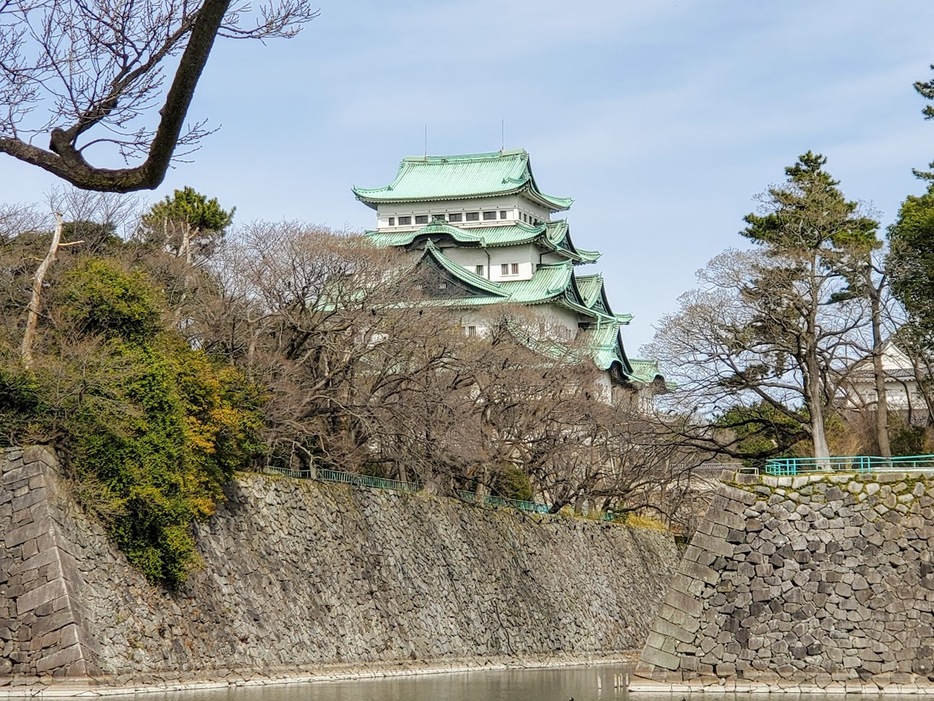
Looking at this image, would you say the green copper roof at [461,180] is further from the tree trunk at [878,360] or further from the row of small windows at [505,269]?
the tree trunk at [878,360]

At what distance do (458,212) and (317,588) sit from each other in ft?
127

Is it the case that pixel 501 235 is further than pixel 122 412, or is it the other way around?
pixel 501 235

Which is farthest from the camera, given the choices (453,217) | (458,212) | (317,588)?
(453,217)

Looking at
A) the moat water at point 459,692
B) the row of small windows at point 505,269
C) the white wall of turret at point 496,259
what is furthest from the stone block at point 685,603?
the row of small windows at point 505,269

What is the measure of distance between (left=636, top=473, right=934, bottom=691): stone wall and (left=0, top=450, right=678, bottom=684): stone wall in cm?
776

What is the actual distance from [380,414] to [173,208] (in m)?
12.6

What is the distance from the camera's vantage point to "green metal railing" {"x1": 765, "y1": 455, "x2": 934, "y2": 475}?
24.2 meters

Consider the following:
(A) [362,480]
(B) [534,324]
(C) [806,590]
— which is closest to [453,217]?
(B) [534,324]

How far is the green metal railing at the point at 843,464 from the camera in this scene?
79.3 ft

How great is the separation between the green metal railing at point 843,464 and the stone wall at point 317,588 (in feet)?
33.0

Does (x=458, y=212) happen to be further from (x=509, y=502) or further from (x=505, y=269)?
(x=509, y=502)

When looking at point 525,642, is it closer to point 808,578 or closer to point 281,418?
point 281,418

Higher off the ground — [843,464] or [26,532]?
[843,464]

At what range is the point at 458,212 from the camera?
65.9 meters
